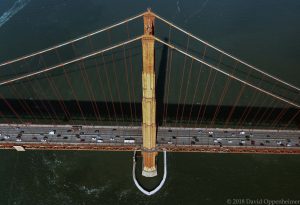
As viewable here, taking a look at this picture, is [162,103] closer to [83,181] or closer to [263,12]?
[83,181]

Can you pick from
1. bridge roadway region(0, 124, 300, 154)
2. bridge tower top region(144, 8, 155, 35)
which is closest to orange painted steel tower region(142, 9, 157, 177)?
bridge tower top region(144, 8, 155, 35)

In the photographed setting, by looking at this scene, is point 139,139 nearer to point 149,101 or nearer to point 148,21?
point 149,101

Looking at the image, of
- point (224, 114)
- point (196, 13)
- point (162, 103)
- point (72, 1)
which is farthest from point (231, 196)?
point (72, 1)

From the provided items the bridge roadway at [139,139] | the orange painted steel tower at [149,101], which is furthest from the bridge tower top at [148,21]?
the bridge roadway at [139,139]

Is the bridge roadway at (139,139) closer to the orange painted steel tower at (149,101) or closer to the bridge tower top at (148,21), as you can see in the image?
the orange painted steel tower at (149,101)

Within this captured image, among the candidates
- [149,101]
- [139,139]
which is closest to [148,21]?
[149,101]

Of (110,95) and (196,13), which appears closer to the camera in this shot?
(110,95)

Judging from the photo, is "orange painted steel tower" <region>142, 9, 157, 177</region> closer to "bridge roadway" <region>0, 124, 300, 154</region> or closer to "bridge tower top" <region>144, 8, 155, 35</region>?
"bridge tower top" <region>144, 8, 155, 35</region>
